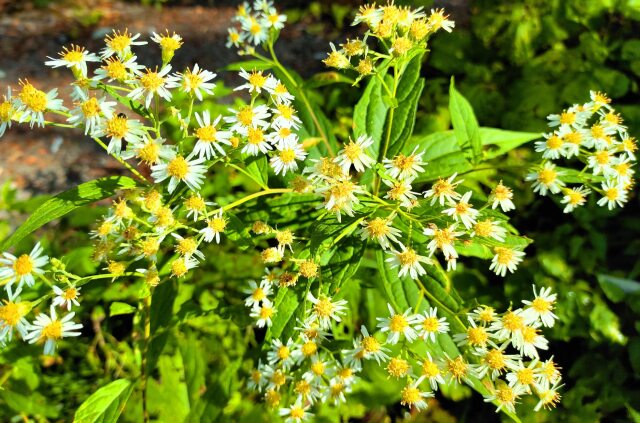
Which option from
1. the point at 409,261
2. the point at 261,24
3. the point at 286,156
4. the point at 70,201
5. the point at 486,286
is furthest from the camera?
the point at 486,286

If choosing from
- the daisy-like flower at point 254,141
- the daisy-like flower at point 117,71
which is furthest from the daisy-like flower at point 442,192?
the daisy-like flower at point 117,71

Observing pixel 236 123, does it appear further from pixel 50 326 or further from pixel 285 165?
pixel 50 326

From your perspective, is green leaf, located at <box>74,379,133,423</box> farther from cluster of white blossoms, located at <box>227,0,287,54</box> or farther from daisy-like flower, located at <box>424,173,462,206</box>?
cluster of white blossoms, located at <box>227,0,287,54</box>

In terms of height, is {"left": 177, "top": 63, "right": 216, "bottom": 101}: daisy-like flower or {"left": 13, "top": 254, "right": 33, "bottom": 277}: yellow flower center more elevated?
{"left": 177, "top": 63, "right": 216, "bottom": 101}: daisy-like flower

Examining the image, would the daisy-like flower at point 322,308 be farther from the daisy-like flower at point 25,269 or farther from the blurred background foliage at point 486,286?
the daisy-like flower at point 25,269

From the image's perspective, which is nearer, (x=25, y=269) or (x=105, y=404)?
(x=25, y=269)

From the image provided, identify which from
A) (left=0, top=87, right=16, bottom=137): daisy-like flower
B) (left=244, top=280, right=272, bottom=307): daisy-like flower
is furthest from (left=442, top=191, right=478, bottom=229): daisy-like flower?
(left=0, top=87, right=16, bottom=137): daisy-like flower

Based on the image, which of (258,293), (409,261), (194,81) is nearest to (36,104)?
(194,81)

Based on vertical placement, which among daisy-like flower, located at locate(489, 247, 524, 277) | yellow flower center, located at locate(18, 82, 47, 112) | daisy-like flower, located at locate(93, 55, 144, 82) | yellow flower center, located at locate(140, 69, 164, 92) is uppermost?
daisy-like flower, located at locate(93, 55, 144, 82)

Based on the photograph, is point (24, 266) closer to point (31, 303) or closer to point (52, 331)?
point (31, 303)
